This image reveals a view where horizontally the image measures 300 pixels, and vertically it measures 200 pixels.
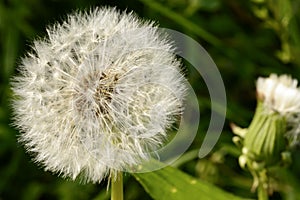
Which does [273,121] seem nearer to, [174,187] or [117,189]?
[174,187]

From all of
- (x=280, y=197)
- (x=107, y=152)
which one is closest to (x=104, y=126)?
(x=107, y=152)

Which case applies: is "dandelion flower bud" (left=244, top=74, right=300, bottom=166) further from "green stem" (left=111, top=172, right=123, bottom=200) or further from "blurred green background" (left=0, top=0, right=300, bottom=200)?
"green stem" (left=111, top=172, right=123, bottom=200)

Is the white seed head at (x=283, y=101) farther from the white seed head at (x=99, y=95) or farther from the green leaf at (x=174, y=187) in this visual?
the white seed head at (x=99, y=95)

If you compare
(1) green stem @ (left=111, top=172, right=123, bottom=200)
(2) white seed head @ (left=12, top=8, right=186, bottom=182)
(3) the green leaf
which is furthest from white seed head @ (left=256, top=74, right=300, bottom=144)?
(1) green stem @ (left=111, top=172, right=123, bottom=200)

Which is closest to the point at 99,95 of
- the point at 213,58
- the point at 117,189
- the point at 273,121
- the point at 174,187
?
the point at 117,189

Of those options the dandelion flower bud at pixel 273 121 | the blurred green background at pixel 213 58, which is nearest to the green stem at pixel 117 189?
the dandelion flower bud at pixel 273 121

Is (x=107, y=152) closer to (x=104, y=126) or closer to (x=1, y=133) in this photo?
(x=104, y=126)
